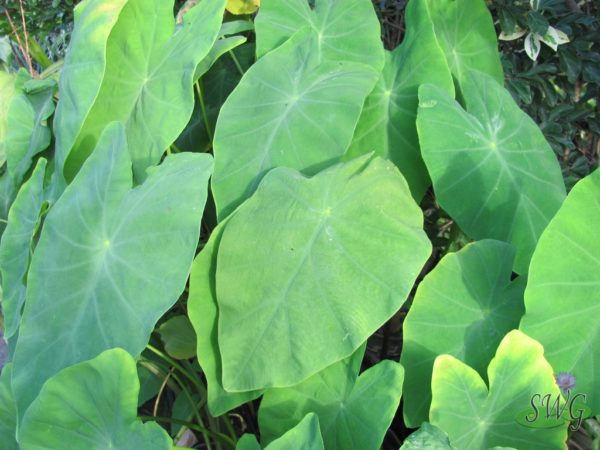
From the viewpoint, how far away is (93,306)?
3.53 feet

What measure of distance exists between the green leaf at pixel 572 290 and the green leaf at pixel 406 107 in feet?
1.21

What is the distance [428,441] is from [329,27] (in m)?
0.94

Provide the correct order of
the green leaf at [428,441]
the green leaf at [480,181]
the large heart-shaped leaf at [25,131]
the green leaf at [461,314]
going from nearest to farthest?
the green leaf at [428,441]
the green leaf at [461,314]
the green leaf at [480,181]
the large heart-shaped leaf at [25,131]

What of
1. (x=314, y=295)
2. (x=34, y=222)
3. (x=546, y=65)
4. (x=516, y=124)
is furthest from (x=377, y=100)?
(x=34, y=222)

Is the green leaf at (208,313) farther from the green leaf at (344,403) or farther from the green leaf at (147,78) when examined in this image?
the green leaf at (147,78)

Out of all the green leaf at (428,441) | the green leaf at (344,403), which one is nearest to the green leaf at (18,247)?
the green leaf at (344,403)

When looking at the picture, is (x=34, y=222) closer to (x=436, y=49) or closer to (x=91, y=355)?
(x=91, y=355)

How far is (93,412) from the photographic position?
3.20 feet

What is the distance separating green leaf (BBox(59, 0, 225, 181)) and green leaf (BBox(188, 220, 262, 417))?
0.81 feet

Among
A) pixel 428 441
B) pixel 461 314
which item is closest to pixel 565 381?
pixel 461 314

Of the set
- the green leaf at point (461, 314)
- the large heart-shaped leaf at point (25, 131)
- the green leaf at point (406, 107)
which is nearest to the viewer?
the green leaf at point (461, 314)

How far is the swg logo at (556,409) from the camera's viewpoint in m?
0.98

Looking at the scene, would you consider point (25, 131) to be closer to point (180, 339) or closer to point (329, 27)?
point (180, 339)

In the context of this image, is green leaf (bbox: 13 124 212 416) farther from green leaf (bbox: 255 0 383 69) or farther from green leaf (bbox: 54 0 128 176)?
green leaf (bbox: 255 0 383 69)
